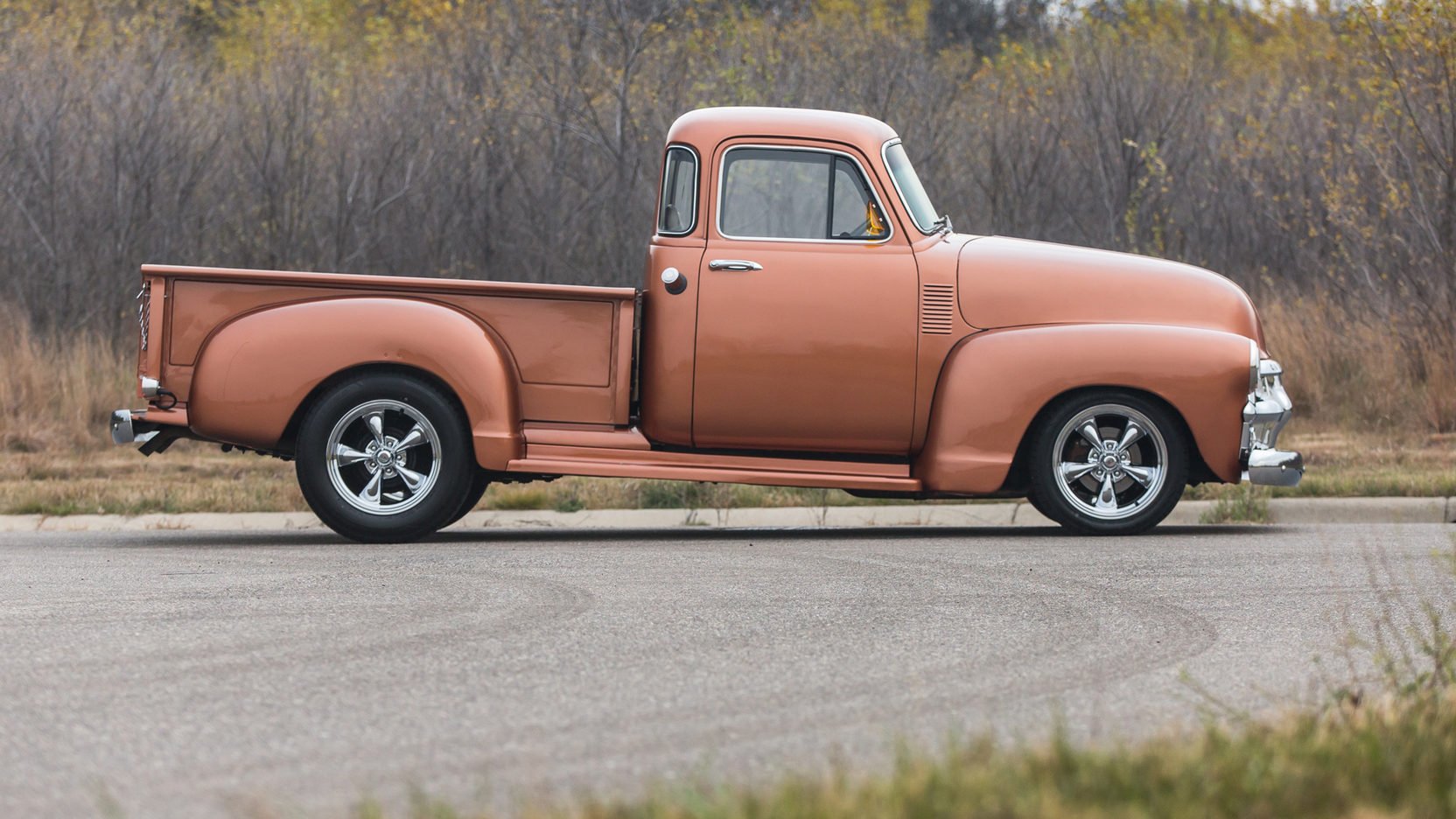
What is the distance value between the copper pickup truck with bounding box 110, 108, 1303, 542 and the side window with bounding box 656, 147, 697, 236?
0.02 metres

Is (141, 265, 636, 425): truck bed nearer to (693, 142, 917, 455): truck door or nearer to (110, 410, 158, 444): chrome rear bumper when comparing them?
(110, 410, 158, 444): chrome rear bumper

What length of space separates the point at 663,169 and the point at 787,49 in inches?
511

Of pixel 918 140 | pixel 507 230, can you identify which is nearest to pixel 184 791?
pixel 507 230

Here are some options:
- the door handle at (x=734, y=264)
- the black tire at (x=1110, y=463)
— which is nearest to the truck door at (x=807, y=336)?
the door handle at (x=734, y=264)

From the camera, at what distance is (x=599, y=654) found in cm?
620

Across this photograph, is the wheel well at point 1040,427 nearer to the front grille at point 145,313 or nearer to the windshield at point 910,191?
the windshield at point 910,191

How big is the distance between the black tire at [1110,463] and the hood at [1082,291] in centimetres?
46

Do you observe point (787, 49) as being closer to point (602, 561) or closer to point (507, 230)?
point (507, 230)

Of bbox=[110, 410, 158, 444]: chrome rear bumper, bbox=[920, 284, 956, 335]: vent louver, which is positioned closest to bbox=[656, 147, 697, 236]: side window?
bbox=[920, 284, 956, 335]: vent louver

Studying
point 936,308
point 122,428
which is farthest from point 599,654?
point 122,428

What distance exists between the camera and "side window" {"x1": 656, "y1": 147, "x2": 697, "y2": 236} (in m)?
9.95

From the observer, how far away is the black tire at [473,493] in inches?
396

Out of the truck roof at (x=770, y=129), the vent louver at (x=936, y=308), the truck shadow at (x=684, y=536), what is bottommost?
the truck shadow at (x=684, y=536)

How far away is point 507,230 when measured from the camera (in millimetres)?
20984
